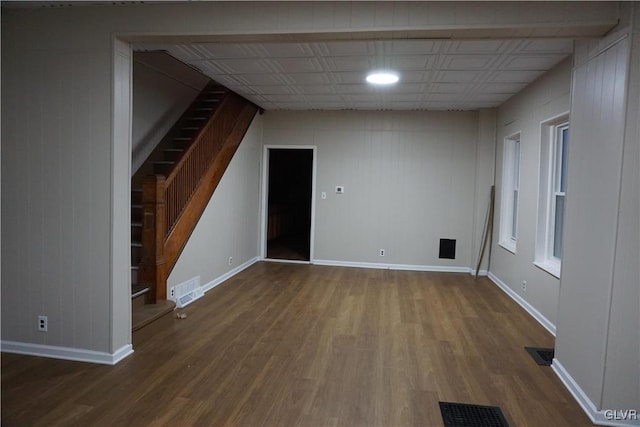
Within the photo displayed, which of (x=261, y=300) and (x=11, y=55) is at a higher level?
(x=11, y=55)

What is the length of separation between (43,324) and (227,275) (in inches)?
110

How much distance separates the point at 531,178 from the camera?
4762 mm

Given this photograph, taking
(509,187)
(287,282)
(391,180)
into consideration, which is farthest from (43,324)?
(509,187)

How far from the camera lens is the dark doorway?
9141 millimetres

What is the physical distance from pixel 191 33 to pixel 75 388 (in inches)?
94.7

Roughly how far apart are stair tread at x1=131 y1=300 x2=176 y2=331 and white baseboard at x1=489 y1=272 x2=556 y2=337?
3.61 m

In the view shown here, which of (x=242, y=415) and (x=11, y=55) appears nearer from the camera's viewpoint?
(x=242, y=415)

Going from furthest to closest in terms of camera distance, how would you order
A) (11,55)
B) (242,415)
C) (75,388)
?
1. (11,55)
2. (75,388)
3. (242,415)

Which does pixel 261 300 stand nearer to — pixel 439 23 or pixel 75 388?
pixel 75 388

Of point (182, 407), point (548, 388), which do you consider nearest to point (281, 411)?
point (182, 407)

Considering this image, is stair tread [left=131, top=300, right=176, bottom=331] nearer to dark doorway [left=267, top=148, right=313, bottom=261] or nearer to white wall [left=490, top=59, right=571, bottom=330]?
white wall [left=490, top=59, right=571, bottom=330]

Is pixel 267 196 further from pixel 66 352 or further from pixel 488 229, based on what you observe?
pixel 66 352

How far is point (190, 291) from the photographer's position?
479 cm

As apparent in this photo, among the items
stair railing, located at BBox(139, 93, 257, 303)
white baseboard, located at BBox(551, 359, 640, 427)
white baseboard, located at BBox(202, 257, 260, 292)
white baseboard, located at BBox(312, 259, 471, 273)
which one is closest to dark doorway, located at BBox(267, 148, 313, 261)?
white baseboard, located at BBox(312, 259, 471, 273)
